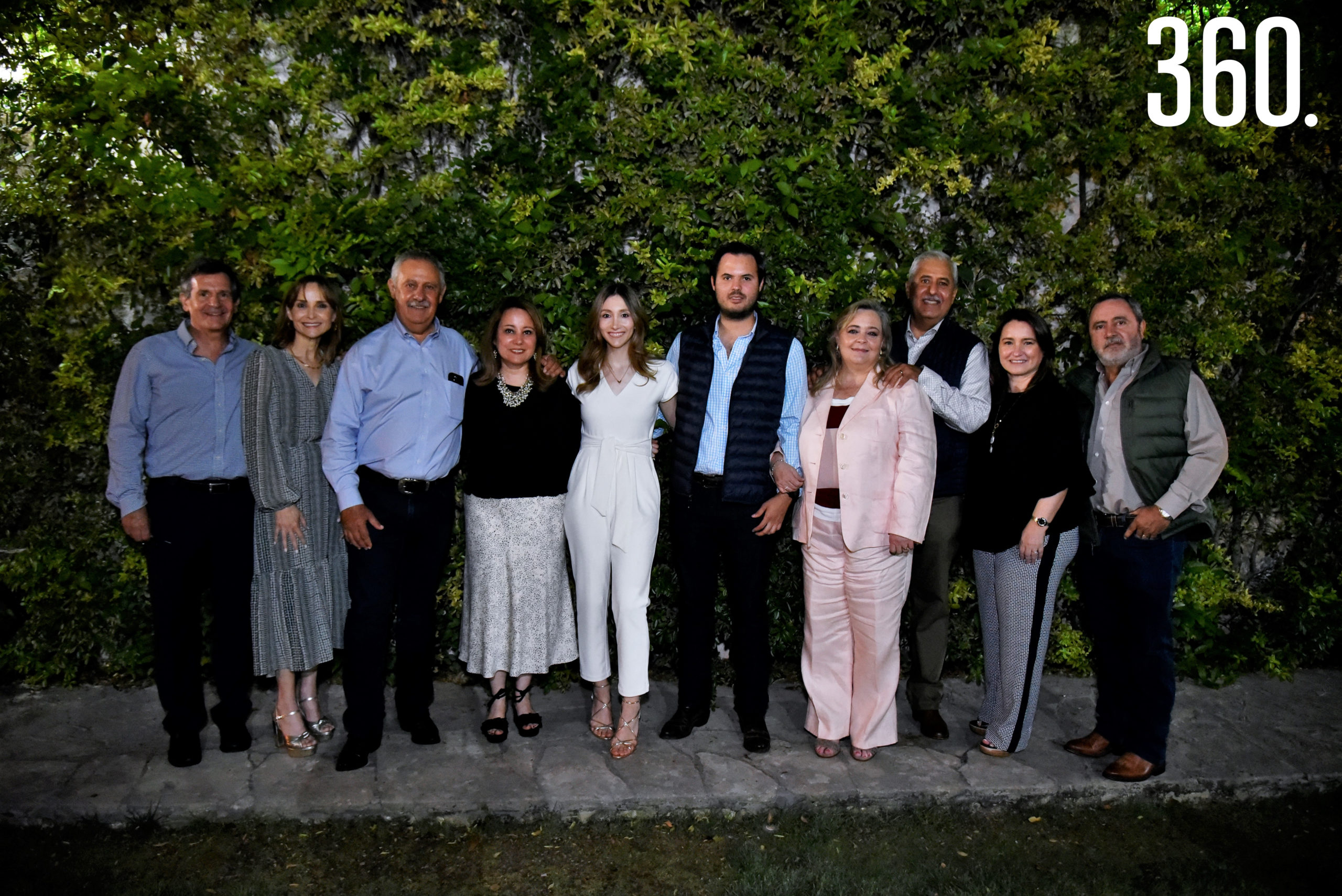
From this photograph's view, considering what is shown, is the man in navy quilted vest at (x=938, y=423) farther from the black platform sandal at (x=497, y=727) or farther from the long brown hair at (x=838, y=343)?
the black platform sandal at (x=497, y=727)

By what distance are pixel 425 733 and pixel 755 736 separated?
1.55 m

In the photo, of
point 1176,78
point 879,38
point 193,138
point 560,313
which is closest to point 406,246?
point 560,313

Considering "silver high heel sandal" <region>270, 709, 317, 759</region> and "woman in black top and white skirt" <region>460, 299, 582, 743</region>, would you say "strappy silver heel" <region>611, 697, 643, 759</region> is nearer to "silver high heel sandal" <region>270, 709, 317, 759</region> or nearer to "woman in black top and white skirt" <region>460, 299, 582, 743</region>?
"woman in black top and white skirt" <region>460, 299, 582, 743</region>

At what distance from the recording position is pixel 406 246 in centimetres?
492

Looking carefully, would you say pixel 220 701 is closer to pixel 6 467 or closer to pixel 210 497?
pixel 210 497

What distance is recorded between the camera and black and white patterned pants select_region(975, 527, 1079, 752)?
14.0 ft

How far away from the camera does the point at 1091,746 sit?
14.7 ft

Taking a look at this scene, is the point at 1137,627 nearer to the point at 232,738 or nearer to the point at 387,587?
the point at 387,587

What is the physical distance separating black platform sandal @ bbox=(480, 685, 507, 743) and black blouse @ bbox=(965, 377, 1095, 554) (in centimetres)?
234

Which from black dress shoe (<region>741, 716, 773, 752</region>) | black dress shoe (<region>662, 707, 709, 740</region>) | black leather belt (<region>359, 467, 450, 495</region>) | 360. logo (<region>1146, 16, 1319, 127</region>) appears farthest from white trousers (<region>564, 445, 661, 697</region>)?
360. logo (<region>1146, 16, 1319, 127</region>)

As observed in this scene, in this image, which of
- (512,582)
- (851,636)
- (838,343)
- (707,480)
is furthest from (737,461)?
(512,582)

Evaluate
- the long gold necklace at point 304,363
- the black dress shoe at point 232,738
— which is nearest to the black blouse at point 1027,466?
the long gold necklace at point 304,363

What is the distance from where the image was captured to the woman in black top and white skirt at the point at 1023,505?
418cm

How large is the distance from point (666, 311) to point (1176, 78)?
3046 mm
